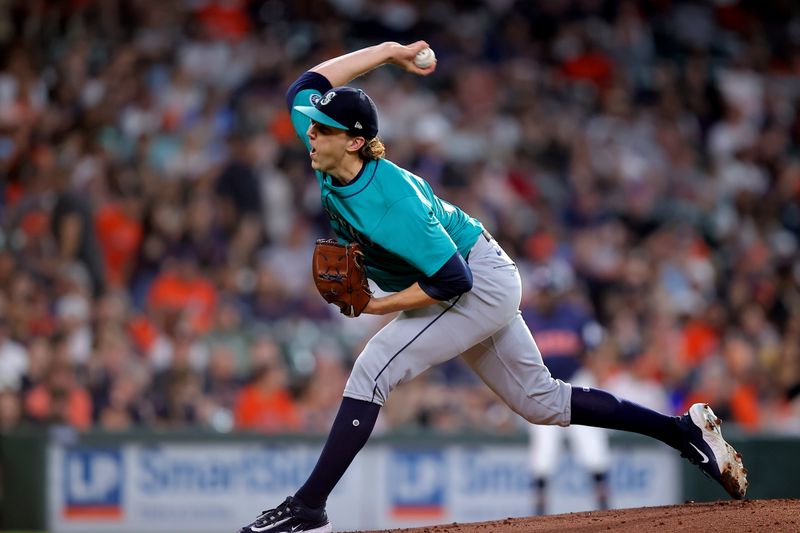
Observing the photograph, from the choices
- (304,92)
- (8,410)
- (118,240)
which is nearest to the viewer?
(304,92)

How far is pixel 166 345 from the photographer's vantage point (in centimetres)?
980

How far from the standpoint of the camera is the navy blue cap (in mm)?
4520

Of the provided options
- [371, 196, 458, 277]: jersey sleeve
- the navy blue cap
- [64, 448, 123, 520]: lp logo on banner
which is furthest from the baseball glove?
[64, 448, 123, 520]: lp logo on banner

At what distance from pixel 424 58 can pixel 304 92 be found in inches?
20.1

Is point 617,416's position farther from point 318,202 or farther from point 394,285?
point 318,202

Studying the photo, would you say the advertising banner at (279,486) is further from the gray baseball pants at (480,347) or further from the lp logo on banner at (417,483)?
the gray baseball pants at (480,347)

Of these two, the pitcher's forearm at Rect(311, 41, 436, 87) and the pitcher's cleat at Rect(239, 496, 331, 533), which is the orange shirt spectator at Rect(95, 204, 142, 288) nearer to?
the pitcher's forearm at Rect(311, 41, 436, 87)

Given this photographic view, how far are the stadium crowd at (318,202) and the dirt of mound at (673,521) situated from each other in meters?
4.22

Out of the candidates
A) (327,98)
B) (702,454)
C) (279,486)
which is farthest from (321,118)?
(279,486)

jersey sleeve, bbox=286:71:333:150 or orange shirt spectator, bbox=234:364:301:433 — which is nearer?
jersey sleeve, bbox=286:71:333:150

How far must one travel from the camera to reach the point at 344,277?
459 centimetres

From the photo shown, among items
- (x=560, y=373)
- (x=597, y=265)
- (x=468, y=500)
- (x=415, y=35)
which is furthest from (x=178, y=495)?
(x=415, y=35)

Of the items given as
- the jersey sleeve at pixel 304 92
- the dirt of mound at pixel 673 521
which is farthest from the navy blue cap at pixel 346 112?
the dirt of mound at pixel 673 521

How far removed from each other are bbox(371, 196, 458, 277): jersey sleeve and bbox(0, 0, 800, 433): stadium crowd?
497cm
